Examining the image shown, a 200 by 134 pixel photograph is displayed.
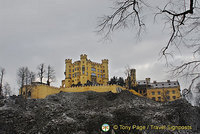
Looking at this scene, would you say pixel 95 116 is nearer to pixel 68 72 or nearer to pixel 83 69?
pixel 83 69

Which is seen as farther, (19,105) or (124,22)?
(19,105)

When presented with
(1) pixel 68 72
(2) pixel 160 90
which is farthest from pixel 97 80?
(2) pixel 160 90

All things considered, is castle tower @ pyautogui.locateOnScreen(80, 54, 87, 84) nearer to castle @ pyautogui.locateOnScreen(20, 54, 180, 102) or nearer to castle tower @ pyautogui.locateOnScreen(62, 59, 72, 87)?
castle @ pyautogui.locateOnScreen(20, 54, 180, 102)

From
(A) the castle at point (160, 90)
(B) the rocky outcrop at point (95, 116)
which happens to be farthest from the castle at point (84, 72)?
(B) the rocky outcrop at point (95, 116)

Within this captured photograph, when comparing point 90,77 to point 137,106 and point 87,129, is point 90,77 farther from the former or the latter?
point 87,129

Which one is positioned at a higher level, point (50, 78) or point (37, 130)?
point (50, 78)

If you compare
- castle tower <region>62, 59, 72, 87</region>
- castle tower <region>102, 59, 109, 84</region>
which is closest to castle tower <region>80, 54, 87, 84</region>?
castle tower <region>62, 59, 72, 87</region>

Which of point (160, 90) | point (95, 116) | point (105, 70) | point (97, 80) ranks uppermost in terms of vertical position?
point (105, 70)

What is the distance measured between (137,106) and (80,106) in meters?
11.2

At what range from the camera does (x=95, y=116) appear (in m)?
28.1

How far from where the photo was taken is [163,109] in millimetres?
30797

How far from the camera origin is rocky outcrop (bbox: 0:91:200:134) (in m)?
24.1

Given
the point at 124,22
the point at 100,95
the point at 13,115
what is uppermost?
the point at 124,22

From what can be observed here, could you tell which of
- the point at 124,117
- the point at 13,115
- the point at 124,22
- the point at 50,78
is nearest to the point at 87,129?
the point at 124,117
